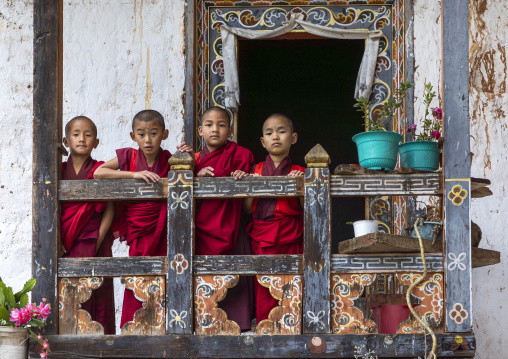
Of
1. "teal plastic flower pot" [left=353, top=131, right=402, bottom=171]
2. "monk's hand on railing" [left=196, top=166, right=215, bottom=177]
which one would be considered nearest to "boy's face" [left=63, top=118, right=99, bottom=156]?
"monk's hand on railing" [left=196, top=166, right=215, bottom=177]

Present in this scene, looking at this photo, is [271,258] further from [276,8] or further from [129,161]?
[276,8]

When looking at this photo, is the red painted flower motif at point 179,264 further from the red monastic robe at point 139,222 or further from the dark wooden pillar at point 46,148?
the dark wooden pillar at point 46,148

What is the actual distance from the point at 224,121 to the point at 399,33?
1852mm

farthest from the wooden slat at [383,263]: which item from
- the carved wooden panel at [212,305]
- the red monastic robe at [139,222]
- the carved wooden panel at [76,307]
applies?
the carved wooden panel at [76,307]

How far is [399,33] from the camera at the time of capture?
643 centimetres

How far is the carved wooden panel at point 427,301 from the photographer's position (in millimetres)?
4598

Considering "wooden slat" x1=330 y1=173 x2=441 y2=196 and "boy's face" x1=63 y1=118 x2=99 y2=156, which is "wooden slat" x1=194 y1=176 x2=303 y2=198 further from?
"boy's face" x1=63 y1=118 x2=99 y2=156

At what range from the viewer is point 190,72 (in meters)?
6.39

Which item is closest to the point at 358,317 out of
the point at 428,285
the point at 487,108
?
the point at 428,285

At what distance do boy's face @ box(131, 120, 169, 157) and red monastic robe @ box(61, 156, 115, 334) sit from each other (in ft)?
1.10

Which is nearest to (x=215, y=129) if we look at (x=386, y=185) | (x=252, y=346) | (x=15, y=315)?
(x=386, y=185)

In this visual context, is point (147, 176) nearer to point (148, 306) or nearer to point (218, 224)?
point (218, 224)

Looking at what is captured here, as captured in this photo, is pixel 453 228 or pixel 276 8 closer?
pixel 453 228

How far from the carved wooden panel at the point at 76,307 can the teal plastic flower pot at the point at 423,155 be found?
200 cm
